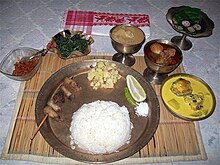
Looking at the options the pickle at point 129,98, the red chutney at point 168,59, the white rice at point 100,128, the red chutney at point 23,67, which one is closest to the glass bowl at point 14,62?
the red chutney at point 23,67

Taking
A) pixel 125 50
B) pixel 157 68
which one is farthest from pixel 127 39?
pixel 157 68

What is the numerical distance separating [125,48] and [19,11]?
154 cm

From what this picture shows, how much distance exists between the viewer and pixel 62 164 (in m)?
1.71

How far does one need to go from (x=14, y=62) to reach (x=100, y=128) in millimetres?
1061

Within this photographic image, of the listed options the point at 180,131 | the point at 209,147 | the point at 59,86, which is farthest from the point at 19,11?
the point at 209,147

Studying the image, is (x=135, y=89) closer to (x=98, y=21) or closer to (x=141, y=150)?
(x=141, y=150)

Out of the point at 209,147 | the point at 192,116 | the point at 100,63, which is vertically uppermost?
the point at 100,63

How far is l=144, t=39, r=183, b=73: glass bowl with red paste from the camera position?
207 centimetres

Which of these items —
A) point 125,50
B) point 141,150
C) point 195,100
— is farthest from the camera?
point 125,50

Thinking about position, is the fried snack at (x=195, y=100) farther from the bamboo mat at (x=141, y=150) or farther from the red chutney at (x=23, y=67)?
the red chutney at (x=23, y=67)

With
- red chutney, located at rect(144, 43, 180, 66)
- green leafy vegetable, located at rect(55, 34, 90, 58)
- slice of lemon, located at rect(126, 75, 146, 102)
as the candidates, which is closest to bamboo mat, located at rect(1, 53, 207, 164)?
slice of lemon, located at rect(126, 75, 146, 102)

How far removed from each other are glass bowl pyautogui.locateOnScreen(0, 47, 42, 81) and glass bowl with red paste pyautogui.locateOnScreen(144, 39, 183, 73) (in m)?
0.99

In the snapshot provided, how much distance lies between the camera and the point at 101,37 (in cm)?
269

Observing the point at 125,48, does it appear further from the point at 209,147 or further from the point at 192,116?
the point at 209,147
